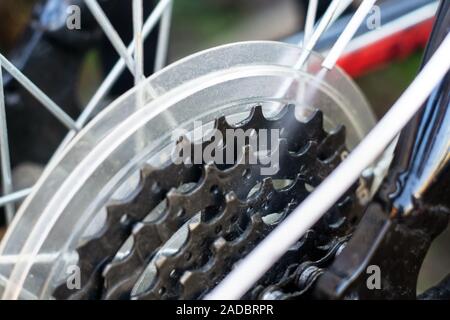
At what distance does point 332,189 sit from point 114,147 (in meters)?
0.15

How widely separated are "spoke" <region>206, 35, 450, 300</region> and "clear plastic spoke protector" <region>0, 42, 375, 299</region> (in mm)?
105

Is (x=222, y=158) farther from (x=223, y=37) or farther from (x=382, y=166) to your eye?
(x=223, y=37)

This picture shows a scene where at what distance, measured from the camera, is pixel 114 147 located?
1.69ft

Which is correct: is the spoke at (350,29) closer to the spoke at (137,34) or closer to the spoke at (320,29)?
the spoke at (320,29)

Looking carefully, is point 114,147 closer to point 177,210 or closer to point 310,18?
point 177,210

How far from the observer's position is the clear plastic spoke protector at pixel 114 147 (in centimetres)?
51

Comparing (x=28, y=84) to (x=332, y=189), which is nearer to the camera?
(x=332, y=189)

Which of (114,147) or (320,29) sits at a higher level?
(320,29)

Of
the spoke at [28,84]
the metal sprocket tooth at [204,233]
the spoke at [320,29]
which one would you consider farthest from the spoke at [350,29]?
the spoke at [28,84]


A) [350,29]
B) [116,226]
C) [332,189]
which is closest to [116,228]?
[116,226]

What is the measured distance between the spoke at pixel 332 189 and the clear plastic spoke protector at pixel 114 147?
0.35ft

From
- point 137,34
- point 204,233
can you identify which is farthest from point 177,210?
point 137,34

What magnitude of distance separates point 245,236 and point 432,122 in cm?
16

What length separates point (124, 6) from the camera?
3.50 ft
